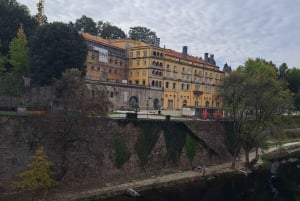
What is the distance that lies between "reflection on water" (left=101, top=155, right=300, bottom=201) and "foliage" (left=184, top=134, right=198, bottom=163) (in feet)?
14.9

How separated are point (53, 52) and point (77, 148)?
22942 millimetres

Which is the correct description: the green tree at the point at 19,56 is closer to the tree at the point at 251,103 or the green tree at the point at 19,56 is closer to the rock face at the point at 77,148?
the rock face at the point at 77,148

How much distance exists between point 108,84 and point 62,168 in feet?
125

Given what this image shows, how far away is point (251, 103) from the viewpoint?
44375 mm

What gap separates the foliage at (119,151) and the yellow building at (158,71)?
138 feet

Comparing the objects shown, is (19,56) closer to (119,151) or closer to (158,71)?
(119,151)

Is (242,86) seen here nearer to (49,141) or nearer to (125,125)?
(125,125)

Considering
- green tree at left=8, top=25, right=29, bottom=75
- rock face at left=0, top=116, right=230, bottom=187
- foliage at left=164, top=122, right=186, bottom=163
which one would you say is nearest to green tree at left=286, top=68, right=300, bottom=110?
foliage at left=164, top=122, right=186, bottom=163

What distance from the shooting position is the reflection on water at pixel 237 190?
31891 mm

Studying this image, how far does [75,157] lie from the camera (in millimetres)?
31250

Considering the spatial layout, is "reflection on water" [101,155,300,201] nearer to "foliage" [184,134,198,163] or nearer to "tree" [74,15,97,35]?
"foliage" [184,134,198,163]

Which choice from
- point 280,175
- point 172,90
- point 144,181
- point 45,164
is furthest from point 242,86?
point 172,90

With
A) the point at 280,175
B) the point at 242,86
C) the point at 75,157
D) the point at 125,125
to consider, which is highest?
the point at 242,86

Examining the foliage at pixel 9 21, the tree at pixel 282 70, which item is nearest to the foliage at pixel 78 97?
the foliage at pixel 9 21
